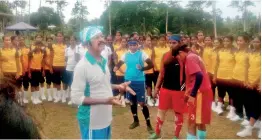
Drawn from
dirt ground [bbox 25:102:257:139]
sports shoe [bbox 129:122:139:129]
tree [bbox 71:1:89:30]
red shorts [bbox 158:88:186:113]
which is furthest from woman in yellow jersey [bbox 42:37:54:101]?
tree [bbox 71:1:89:30]

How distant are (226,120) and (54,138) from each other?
3.26 metres

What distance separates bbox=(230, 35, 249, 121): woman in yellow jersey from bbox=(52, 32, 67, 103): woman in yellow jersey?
4.17 m

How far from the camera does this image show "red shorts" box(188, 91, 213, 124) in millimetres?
4359

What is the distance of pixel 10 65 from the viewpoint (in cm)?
762

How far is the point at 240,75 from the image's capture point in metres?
6.30

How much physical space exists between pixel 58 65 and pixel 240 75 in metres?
4.43

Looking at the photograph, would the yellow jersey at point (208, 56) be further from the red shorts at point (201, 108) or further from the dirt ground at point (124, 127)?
the red shorts at point (201, 108)

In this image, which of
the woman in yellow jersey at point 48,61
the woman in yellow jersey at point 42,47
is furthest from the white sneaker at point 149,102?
the woman in yellow jersey at point 42,47

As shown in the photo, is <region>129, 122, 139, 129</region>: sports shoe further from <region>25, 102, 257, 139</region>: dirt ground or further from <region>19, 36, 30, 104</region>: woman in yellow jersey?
<region>19, 36, 30, 104</region>: woman in yellow jersey

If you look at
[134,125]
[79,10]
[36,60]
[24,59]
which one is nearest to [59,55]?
[36,60]

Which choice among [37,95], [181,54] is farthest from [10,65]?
[181,54]

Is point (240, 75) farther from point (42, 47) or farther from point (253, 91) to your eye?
point (42, 47)

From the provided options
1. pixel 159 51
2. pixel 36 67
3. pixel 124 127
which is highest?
pixel 159 51

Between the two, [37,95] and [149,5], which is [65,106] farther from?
[149,5]
